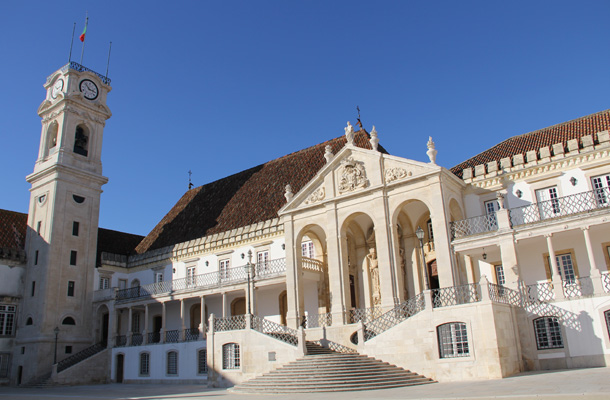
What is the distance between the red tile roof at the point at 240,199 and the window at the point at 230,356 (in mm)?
9524

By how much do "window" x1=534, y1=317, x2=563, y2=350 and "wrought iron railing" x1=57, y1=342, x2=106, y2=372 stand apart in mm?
24671

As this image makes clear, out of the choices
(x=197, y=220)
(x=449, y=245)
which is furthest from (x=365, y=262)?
(x=197, y=220)

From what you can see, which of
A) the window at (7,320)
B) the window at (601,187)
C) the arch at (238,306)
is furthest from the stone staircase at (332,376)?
the window at (7,320)

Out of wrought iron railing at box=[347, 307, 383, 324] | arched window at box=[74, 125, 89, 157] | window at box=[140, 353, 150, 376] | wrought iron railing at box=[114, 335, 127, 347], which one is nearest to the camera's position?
wrought iron railing at box=[347, 307, 383, 324]

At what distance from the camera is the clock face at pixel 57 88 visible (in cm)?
3605

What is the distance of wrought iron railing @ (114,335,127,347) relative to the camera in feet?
101

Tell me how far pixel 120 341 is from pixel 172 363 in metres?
5.94

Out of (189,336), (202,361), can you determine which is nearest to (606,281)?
(202,361)

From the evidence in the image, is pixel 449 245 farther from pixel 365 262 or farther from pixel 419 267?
pixel 365 262

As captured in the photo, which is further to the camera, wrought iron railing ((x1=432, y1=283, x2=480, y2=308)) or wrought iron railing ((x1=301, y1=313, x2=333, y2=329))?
wrought iron railing ((x1=301, y1=313, x2=333, y2=329))

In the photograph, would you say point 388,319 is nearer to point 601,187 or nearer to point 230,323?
point 230,323

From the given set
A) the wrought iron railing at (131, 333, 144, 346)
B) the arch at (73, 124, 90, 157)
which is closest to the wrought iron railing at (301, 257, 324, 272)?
the wrought iron railing at (131, 333, 144, 346)

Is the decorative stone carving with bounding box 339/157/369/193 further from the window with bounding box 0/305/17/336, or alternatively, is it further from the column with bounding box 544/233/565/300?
the window with bounding box 0/305/17/336

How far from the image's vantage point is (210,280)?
3002cm
